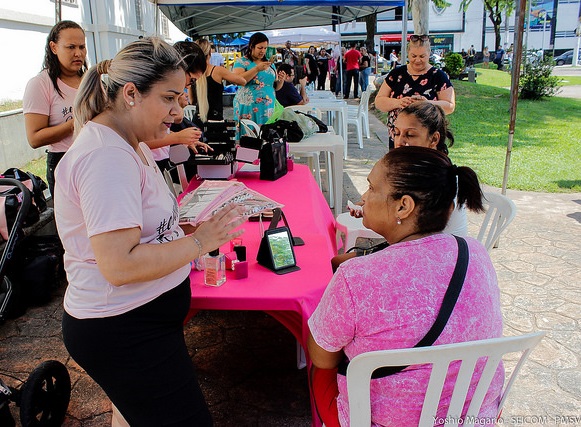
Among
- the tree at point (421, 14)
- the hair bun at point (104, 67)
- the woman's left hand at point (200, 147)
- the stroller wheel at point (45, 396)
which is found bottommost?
the stroller wheel at point (45, 396)

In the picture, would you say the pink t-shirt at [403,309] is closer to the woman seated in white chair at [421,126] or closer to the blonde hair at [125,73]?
the blonde hair at [125,73]

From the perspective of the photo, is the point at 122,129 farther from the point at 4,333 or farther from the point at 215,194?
the point at 4,333

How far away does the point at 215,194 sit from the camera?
2.25m

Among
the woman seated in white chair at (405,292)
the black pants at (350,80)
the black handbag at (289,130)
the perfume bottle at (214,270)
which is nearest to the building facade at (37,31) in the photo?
the black handbag at (289,130)

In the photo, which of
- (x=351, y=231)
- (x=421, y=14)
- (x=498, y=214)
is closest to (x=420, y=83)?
(x=351, y=231)

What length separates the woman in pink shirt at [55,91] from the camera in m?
3.03

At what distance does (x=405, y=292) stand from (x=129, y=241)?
0.68 m

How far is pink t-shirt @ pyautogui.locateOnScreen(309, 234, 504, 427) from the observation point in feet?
4.20

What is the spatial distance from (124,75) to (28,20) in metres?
5.74

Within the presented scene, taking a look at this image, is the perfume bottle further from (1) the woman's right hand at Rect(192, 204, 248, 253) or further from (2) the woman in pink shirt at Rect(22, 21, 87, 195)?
(2) the woman in pink shirt at Rect(22, 21, 87, 195)

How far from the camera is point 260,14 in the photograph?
9.78 meters

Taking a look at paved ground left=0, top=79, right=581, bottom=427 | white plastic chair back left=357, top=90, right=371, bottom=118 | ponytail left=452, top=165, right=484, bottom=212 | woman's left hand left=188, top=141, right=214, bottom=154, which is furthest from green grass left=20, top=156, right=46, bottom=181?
ponytail left=452, top=165, right=484, bottom=212

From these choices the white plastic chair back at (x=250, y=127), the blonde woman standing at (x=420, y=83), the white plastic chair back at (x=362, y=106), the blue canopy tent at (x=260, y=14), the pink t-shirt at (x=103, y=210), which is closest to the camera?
the pink t-shirt at (x=103, y=210)

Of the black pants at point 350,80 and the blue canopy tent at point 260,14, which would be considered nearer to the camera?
the blue canopy tent at point 260,14
